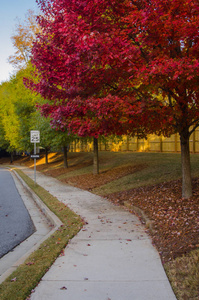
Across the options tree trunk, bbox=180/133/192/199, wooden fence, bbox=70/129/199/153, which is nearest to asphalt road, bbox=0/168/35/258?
tree trunk, bbox=180/133/192/199

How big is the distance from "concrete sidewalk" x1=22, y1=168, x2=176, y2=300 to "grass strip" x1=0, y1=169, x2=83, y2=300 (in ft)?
0.38

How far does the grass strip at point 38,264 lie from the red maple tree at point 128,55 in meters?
2.64

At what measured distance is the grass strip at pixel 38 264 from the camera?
149 inches

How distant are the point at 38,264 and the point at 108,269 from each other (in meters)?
1.10

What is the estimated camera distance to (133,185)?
12672 millimetres

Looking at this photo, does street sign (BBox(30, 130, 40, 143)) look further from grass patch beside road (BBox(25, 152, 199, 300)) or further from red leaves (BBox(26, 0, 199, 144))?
red leaves (BBox(26, 0, 199, 144))

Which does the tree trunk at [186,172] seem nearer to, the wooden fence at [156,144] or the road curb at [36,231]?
the road curb at [36,231]

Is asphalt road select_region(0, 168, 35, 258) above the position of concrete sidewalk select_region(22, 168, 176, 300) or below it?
below

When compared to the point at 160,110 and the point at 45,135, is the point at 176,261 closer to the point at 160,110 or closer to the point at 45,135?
the point at 160,110

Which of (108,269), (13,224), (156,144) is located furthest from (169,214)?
(156,144)

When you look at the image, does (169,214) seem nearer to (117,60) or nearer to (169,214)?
(169,214)

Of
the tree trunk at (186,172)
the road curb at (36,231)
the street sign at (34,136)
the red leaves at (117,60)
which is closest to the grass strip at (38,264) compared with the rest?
the road curb at (36,231)

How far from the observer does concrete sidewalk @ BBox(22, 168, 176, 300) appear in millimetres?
3705

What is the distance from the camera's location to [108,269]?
452 centimetres
